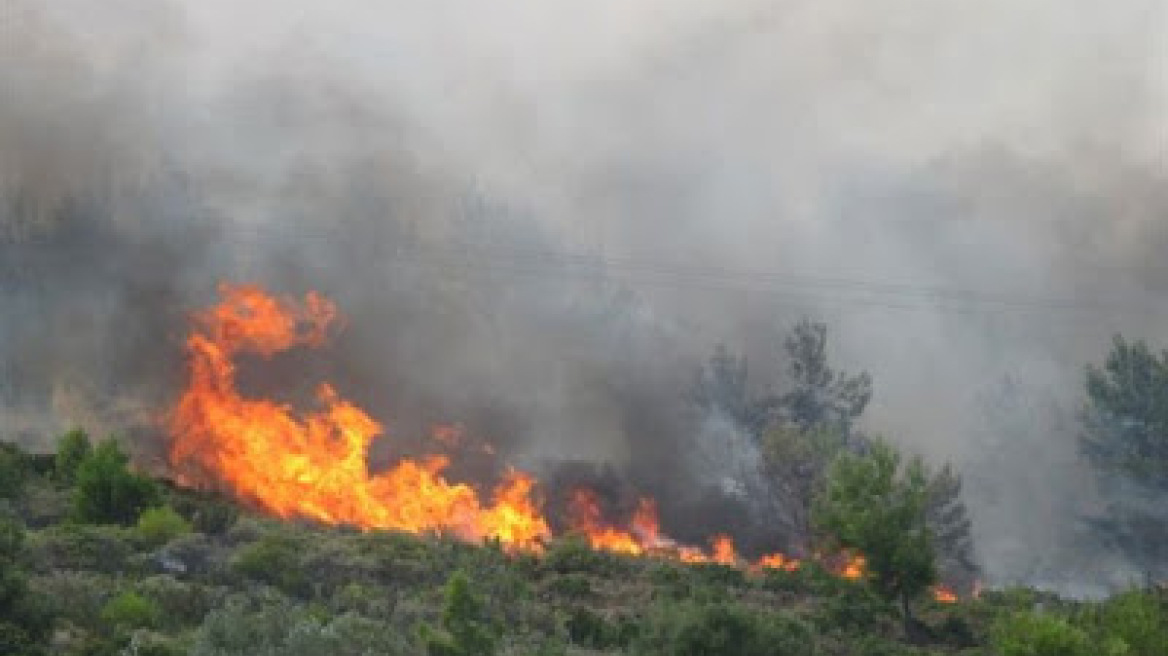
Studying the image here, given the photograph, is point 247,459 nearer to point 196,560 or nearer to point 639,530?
point 639,530

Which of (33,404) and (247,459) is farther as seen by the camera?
(33,404)

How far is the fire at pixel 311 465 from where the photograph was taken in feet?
253

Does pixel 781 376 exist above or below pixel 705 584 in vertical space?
above

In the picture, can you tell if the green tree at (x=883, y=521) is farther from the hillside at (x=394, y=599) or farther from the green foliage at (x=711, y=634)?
the green foliage at (x=711, y=634)

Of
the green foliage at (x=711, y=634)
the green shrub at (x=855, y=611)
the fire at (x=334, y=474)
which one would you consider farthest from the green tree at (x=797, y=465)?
the green foliage at (x=711, y=634)

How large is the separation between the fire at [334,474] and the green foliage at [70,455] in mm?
13726

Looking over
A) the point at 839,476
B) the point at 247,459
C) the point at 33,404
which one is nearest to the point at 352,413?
the point at 247,459

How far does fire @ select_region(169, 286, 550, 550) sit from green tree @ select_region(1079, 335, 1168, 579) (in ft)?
111

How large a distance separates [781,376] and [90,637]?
77.4m

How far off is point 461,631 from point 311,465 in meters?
50.9

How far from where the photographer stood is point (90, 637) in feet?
96.3

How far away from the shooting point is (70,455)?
64.3 meters

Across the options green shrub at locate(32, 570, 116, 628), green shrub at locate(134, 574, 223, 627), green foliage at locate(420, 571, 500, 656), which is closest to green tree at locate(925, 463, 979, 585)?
green foliage at locate(420, 571, 500, 656)

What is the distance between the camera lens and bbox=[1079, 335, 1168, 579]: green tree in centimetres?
7494
